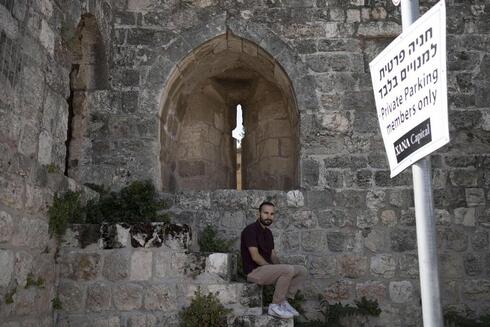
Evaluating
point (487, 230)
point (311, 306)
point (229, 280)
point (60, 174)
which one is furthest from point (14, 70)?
point (487, 230)

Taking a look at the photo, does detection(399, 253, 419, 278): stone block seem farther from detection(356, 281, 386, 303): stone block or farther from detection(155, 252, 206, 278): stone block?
detection(155, 252, 206, 278): stone block

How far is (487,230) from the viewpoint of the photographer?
6.04 m

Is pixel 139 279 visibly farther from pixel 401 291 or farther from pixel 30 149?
pixel 401 291

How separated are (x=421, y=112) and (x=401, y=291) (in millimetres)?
4265

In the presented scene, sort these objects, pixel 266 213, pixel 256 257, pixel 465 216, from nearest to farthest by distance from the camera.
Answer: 1. pixel 256 257
2. pixel 266 213
3. pixel 465 216

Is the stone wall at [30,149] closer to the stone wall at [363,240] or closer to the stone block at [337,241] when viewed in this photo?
the stone wall at [363,240]

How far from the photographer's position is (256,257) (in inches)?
189

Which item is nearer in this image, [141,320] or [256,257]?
[141,320]

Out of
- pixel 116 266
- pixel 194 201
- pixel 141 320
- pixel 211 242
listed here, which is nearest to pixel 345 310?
pixel 211 242

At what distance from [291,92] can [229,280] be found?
297cm

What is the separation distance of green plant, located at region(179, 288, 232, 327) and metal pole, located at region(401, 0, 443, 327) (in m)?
2.58

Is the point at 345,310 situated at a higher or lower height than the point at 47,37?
lower

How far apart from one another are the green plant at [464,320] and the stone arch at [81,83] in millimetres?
4634

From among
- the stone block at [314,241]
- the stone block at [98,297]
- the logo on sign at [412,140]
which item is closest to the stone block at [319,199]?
the stone block at [314,241]
